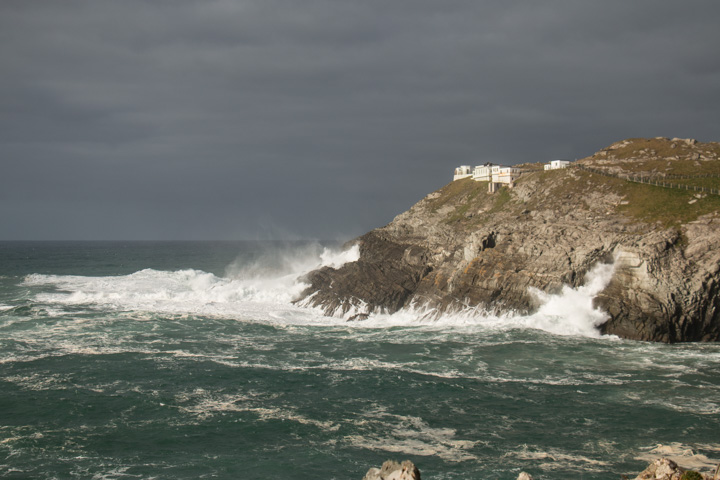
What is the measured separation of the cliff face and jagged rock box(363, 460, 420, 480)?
1435 inches

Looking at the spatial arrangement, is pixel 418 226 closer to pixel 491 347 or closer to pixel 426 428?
pixel 491 347

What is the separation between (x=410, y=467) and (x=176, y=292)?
62.2 m

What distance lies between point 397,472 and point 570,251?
42930 mm

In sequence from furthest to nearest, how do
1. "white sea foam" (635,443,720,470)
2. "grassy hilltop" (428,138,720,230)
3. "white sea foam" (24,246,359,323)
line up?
"white sea foam" (24,246,359,323) < "grassy hilltop" (428,138,720,230) < "white sea foam" (635,443,720,470)

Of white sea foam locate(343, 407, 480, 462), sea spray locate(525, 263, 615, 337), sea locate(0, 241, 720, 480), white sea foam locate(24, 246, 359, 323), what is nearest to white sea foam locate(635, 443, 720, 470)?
sea locate(0, 241, 720, 480)

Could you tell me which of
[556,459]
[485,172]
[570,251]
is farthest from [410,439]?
[485,172]

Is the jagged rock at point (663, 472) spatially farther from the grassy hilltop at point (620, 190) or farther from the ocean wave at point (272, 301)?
the grassy hilltop at point (620, 190)

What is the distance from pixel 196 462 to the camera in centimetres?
2222

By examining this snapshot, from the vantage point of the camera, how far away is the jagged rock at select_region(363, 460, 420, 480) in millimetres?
13328

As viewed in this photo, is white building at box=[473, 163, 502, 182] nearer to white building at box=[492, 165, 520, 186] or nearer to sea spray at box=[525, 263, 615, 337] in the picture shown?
white building at box=[492, 165, 520, 186]

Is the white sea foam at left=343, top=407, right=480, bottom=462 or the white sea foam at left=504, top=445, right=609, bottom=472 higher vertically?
the white sea foam at left=504, top=445, right=609, bottom=472

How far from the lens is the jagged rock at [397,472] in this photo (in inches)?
525

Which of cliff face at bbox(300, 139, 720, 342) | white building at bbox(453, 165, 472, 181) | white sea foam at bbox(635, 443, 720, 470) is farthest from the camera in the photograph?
white building at bbox(453, 165, 472, 181)

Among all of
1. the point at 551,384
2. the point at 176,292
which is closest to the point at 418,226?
the point at 176,292
